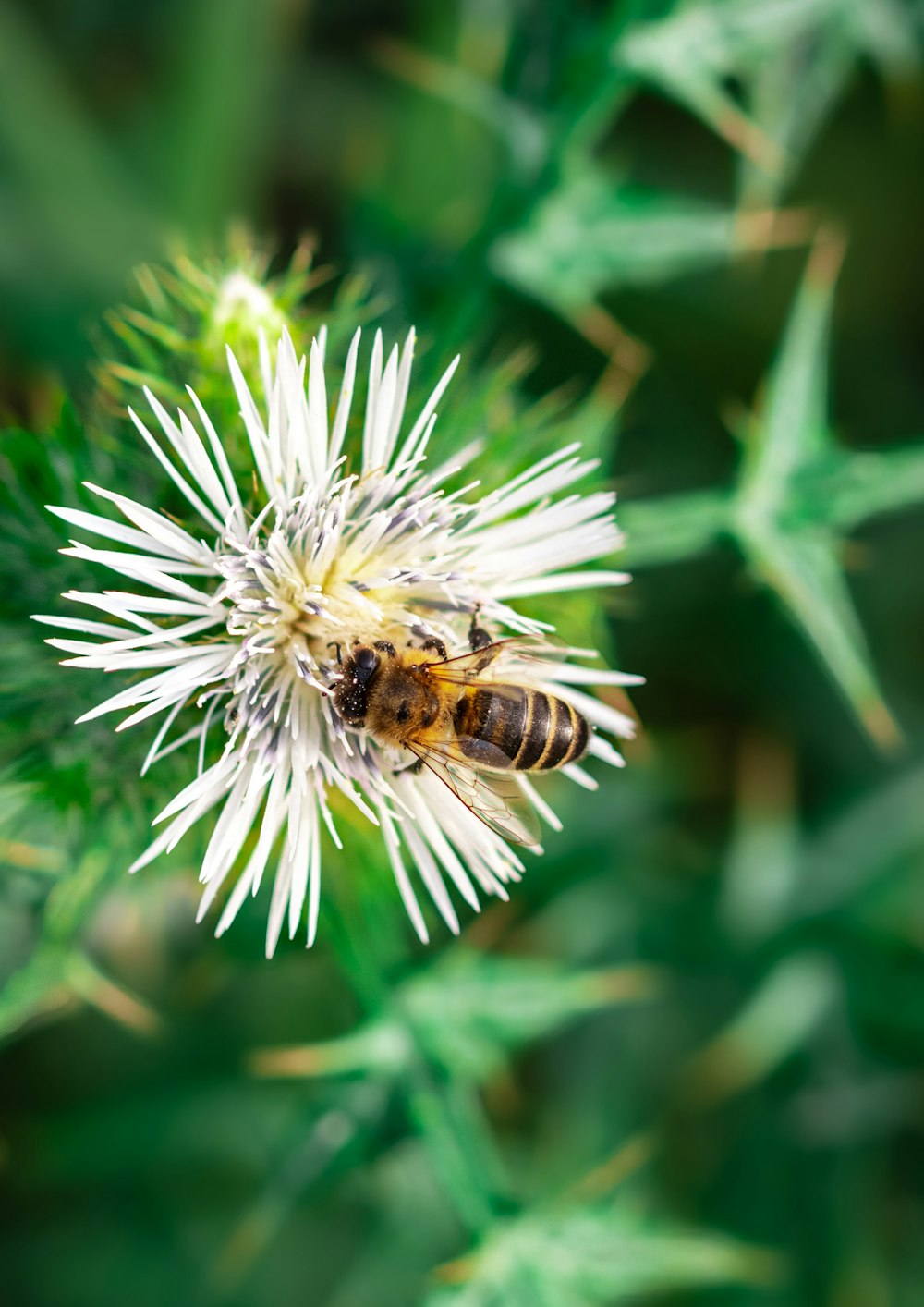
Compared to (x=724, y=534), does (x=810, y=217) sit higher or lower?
higher

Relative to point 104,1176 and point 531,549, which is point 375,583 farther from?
point 104,1176

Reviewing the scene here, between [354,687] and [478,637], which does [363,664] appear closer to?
[354,687]

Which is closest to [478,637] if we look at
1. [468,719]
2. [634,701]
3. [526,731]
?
[468,719]

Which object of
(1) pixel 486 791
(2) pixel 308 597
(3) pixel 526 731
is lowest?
(1) pixel 486 791

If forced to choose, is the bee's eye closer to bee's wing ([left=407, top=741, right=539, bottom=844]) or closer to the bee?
the bee

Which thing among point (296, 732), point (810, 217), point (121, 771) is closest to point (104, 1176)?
point (121, 771)

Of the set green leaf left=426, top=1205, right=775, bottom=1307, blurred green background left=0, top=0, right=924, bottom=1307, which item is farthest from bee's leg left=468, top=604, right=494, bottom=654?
green leaf left=426, top=1205, right=775, bottom=1307

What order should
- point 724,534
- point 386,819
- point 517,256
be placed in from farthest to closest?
point 517,256
point 724,534
point 386,819

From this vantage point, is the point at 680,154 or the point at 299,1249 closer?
the point at 299,1249
